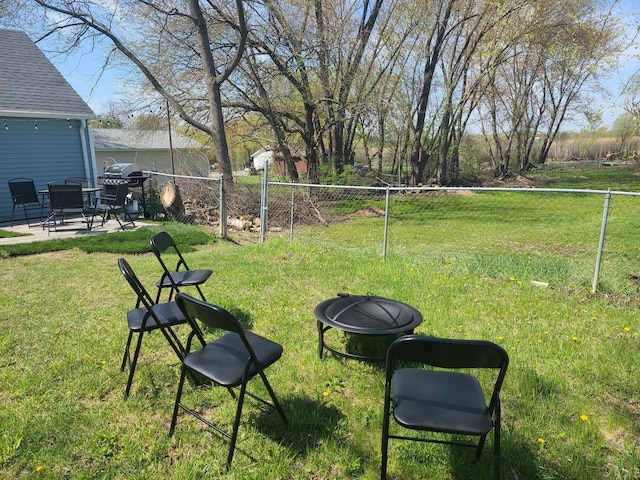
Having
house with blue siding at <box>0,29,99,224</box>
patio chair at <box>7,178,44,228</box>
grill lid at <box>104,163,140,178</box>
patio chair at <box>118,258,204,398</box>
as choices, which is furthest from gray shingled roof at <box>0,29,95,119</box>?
patio chair at <box>118,258,204,398</box>

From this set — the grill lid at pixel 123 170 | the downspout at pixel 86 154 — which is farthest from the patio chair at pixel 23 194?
the grill lid at pixel 123 170

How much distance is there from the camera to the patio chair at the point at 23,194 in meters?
9.55

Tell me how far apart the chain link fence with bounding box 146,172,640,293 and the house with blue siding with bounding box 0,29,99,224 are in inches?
98.3

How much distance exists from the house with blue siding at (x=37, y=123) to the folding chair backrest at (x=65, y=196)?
2.79m

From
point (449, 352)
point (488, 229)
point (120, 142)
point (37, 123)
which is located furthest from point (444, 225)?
point (120, 142)

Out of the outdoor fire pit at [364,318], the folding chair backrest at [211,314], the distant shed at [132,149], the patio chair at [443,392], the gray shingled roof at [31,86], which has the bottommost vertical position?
the outdoor fire pit at [364,318]

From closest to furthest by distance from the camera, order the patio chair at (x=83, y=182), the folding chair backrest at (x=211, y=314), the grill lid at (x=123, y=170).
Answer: the folding chair backrest at (x=211, y=314), the patio chair at (x=83, y=182), the grill lid at (x=123, y=170)

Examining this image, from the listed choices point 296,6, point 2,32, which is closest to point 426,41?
point 296,6

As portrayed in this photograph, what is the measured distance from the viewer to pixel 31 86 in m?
11.2

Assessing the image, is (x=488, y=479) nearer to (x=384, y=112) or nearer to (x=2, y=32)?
(x=384, y=112)

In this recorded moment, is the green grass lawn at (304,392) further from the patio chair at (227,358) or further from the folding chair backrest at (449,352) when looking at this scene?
the folding chair backrest at (449,352)

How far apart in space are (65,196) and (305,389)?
8.40m

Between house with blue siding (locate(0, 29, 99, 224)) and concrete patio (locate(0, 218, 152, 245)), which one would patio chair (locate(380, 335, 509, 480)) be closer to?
concrete patio (locate(0, 218, 152, 245))

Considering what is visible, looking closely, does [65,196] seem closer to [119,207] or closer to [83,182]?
[119,207]
